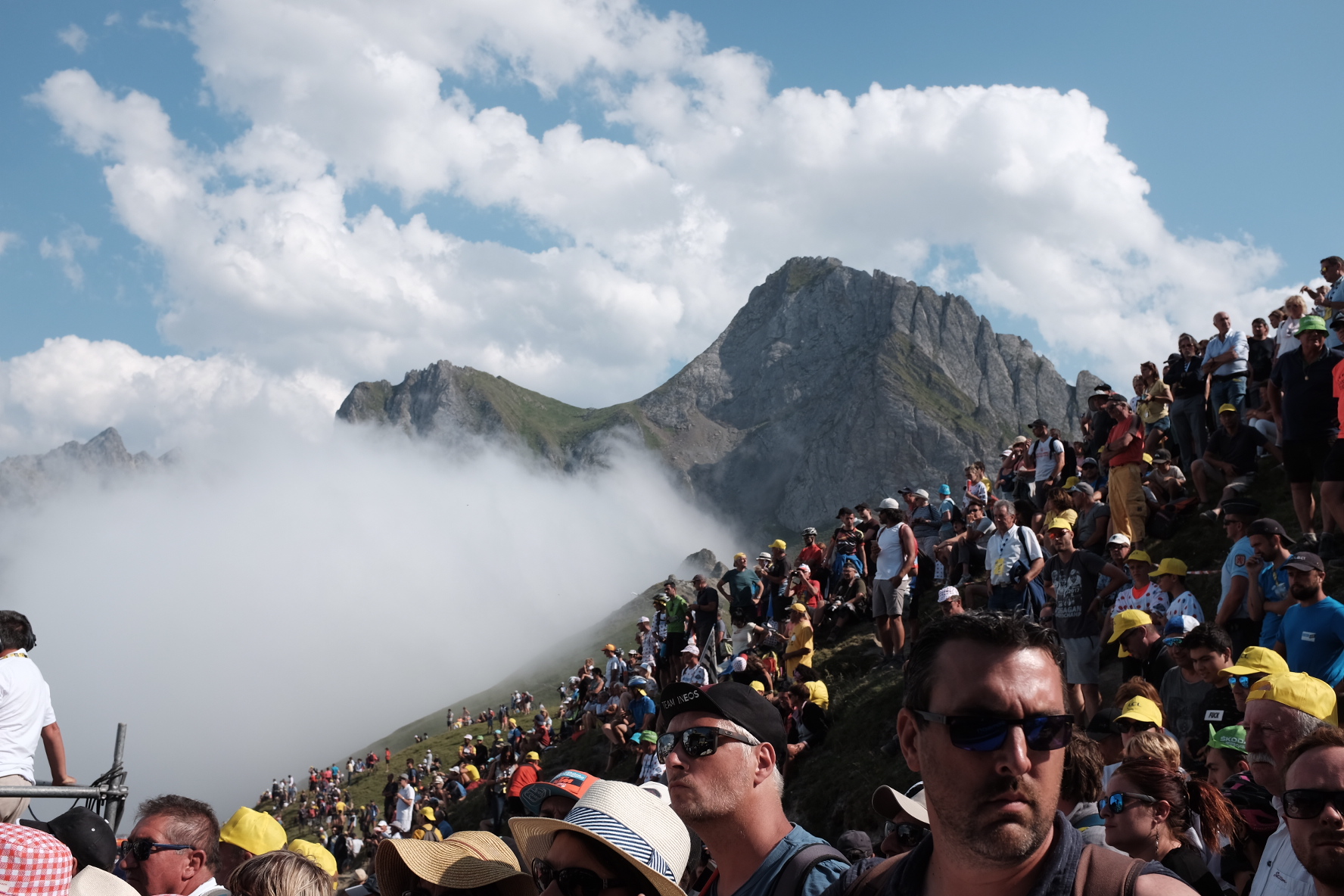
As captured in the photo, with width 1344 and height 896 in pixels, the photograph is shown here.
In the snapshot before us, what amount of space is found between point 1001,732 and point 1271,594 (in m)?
7.62

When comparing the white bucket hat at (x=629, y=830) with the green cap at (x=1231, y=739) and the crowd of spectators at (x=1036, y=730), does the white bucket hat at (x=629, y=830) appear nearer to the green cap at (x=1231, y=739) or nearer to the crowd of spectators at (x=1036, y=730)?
the crowd of spectators at (x=1036, y=730)

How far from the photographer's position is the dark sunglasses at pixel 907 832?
15.0ft

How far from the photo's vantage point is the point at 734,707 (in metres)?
3.50

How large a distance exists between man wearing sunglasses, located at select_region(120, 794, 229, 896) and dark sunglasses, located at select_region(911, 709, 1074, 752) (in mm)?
3987

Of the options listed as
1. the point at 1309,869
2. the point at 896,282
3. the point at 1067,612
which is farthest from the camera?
the point at 896,282

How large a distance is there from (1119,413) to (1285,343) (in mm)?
2070

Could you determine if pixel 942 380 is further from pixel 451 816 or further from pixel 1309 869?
pixel 1309 869

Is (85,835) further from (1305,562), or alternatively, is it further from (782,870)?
(1305,562)

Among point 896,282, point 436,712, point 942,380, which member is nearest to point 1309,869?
point 436,712

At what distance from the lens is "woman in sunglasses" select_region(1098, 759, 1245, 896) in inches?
159

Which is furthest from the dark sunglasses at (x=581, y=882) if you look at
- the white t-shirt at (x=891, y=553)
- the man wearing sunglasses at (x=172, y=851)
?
the white t-shirt at (x=891, y=553)

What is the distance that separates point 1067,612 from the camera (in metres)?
9.71

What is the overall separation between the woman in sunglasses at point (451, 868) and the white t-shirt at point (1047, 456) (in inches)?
540

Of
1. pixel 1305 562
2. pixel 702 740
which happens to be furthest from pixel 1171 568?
pixel 702 740
